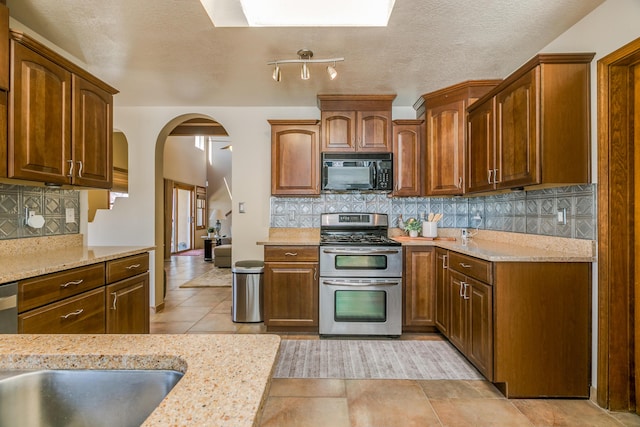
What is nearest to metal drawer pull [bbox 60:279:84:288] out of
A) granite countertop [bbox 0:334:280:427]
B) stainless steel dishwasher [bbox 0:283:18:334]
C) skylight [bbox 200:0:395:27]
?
stainless steel dishwasher [bbox 0:283:18:334]

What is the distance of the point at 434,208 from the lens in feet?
12.5

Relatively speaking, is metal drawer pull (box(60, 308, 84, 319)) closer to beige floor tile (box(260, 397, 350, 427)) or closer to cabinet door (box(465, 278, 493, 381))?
beige floor tile (box(260, 397, 350, 427))

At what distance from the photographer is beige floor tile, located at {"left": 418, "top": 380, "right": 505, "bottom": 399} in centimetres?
217

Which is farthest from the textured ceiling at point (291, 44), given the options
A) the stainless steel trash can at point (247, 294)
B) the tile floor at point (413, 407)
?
the tile floor at point (413, 407)

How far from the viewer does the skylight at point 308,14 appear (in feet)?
7.31

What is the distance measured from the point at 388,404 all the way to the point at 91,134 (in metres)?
2.62

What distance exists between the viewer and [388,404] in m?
2.07

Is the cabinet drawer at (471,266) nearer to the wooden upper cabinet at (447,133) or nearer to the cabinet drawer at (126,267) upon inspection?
the wooden upper cabinet at (447,133)

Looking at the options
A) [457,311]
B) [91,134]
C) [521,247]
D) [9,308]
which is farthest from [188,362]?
[521,247]

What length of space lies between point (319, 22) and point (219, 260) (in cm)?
533

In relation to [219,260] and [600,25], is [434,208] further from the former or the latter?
[219,260]

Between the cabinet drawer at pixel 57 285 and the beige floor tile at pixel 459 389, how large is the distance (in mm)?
2201

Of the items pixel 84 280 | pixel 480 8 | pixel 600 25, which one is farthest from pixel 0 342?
pixel 600 25

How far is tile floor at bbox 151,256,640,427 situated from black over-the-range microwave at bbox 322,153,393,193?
6.06 feet
